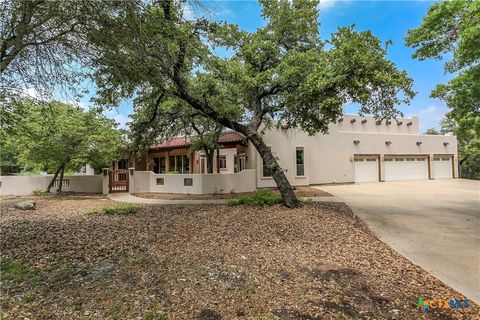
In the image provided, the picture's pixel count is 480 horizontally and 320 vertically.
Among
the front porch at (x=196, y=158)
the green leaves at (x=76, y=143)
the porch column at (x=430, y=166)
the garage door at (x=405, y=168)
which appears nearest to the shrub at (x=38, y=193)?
the green leaves at (x=76, y=143)

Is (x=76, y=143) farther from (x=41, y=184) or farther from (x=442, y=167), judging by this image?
(x=442, y=167)

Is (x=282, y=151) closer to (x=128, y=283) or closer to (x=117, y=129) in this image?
(x=117, y=129)

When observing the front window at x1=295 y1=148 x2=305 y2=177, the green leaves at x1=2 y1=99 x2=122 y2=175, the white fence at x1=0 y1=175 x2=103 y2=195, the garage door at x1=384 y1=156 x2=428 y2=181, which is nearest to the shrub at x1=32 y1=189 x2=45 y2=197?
the white fence at x1=0 y1=175 x2=103 y2=195

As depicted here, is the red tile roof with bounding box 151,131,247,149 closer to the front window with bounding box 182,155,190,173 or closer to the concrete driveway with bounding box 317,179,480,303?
the front window with bounding box 182,155,190,173

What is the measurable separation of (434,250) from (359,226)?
2.10 m

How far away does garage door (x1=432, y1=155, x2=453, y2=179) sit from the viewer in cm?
2603

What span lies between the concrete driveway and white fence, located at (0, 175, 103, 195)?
1607 centimetres

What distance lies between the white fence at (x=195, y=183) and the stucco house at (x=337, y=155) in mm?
1057

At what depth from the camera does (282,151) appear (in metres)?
19.4

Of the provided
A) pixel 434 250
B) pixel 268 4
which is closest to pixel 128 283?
pixel 434 250

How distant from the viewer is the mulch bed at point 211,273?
3.52 metres

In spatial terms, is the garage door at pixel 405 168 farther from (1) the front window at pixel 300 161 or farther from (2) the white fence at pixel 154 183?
(2) the white fence at pixel 154 183

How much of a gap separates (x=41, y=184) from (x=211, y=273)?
63.9 feet

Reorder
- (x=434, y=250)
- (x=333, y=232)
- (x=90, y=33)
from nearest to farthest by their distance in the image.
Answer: (x=90, y=33) → (x=434, y=250) → (x=333, y=232)
